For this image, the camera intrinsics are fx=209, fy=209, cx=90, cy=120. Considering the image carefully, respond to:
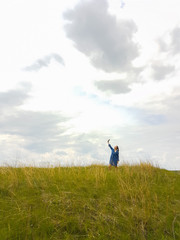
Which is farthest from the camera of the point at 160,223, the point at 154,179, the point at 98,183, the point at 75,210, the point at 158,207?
the point at 154,179

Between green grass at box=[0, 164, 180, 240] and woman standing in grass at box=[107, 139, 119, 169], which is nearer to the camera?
green grass at box=[0, 164, 180, 240]

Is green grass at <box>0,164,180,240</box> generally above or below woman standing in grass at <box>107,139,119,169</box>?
below

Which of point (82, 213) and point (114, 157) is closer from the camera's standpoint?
point (82, 213)

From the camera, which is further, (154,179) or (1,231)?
(154,179)

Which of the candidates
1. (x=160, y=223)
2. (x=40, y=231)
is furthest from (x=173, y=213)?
(x=40, y=231)

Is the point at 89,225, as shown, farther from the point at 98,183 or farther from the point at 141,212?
the point at 98,183

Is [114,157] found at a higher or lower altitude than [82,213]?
higher

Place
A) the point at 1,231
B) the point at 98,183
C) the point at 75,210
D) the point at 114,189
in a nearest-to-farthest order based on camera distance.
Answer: the point at 1,231 → the point at 75,210 → the point at 114,189 → the point at 98,183

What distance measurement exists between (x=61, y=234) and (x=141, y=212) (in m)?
2.32

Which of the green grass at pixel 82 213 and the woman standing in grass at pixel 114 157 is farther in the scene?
the woman standing in grass at pixel 114 157

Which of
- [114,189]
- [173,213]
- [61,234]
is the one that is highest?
[114,189]

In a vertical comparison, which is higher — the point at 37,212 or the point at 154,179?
the point at 154,179

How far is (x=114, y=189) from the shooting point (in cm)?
787

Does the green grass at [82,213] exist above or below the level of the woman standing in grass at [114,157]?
below
